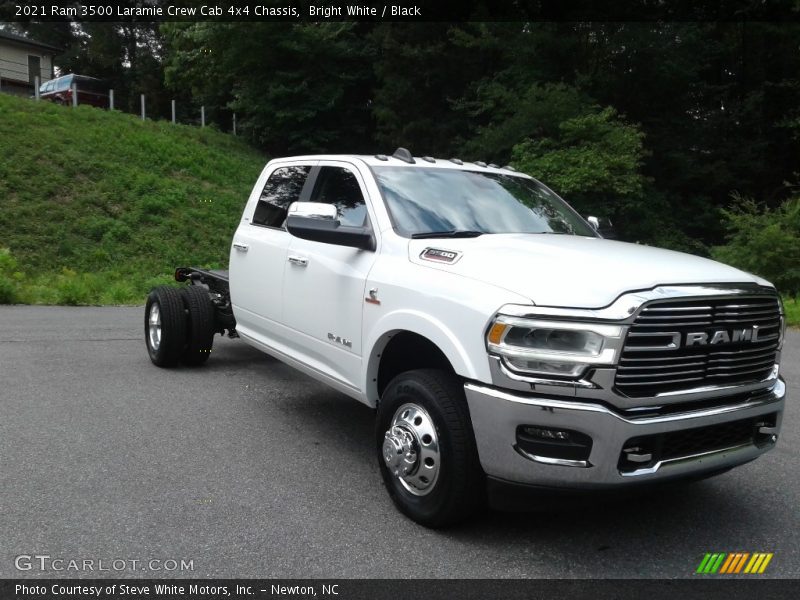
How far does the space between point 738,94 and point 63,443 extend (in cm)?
2909

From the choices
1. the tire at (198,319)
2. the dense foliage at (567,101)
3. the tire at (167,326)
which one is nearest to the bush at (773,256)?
the dense foliage at (567,101)

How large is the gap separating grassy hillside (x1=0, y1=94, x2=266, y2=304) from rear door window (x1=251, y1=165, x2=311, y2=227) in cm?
797

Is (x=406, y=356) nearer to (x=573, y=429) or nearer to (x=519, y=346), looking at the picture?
(x=519, y=346)

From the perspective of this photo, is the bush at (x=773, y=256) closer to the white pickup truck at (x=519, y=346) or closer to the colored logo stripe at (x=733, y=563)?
the white pickup truck at (x=519, y=346)

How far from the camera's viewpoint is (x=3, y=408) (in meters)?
5.74

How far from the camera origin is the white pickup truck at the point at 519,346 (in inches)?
124

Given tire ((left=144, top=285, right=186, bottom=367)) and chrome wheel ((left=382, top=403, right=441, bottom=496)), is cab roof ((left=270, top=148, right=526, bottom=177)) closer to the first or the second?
chrome wheel ((left=382, top=403, right=441, bottom=496))

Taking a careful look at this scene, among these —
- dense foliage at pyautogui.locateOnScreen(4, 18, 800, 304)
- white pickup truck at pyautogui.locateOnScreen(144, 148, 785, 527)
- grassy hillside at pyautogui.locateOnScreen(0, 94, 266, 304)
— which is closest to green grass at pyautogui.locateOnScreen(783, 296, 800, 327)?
dense foliage at pyautogui.locateOnScreen(4, 18, 800, 304)

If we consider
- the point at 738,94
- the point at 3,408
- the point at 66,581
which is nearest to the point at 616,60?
the point at 738,94

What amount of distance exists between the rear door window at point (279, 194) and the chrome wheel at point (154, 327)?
1.81m

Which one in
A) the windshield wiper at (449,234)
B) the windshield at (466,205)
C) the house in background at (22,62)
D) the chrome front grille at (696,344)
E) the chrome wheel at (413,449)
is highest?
the house in background at (22,62)

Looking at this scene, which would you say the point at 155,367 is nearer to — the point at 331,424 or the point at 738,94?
the point at 331,424

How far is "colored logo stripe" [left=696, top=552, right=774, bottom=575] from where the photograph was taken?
336cm

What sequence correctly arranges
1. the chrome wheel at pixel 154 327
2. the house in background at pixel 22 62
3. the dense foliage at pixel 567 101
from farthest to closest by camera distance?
the house in background at pixel 22 62 < the dense foliage at pixel 567 101 < the chrome wheel at pixel 154 327
